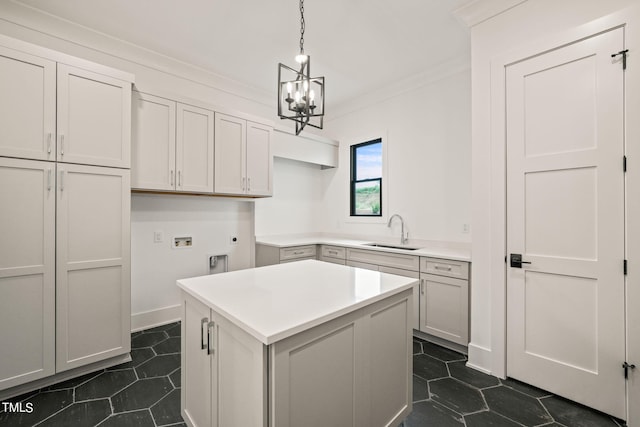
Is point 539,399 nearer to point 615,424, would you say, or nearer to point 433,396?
point 615,424

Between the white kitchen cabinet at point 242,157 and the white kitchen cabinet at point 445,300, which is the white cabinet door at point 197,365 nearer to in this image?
the white kitchen cabinet at point 242,157

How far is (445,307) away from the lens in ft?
8.84

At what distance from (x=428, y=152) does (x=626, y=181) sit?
1903mm

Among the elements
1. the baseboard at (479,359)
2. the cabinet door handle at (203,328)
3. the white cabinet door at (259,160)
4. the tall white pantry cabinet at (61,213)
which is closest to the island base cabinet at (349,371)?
the cabinet door handle at (203,328)

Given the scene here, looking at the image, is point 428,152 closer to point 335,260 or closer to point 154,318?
point 335,260

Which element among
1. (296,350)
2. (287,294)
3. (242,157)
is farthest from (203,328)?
(242,157)

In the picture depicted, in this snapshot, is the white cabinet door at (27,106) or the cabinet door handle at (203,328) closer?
the cabinet door handle at (203,328)

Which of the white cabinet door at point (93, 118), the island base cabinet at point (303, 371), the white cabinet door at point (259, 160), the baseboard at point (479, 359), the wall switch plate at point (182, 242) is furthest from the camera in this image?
the white cabinet door at point (259, 160)

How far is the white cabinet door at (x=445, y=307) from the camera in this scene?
8.41 feet

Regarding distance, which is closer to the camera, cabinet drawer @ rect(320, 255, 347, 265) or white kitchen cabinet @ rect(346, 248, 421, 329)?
white kitchen cabinet @ rect(346, 248, 421, 329)

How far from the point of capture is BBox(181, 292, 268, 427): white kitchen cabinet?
1.02 m

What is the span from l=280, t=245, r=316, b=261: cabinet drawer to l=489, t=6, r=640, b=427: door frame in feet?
7.35

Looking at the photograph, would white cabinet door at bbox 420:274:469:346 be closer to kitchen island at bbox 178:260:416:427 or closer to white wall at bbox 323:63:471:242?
white wall at bbox 323:63:471:242

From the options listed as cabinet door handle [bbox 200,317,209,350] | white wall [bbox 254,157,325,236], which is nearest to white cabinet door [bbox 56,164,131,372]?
cabinet door handle [bbox 200,317,209,350]
